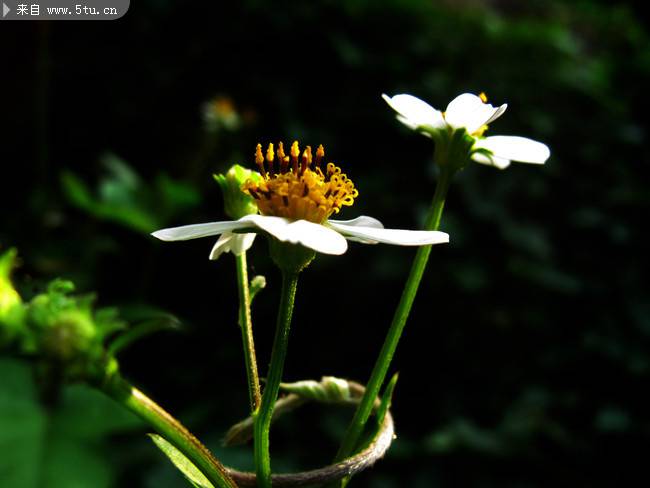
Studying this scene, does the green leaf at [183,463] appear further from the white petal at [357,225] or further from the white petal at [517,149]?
the white petal at [517,149]

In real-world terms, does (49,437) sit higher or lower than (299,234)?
lower

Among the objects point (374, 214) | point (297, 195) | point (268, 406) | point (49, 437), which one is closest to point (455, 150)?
point (297, 195)

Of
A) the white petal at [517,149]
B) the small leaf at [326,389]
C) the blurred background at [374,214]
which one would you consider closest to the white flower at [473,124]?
the white petal at [517,149]

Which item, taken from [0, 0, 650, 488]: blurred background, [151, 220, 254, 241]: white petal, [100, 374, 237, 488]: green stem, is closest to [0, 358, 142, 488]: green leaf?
[100, 374, 237, 488]: green stem

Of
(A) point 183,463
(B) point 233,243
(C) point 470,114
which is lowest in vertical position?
(A) point 183,463

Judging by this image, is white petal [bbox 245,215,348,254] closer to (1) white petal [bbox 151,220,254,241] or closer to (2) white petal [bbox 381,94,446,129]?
(1) white petal [bbox 151,220,254,241]

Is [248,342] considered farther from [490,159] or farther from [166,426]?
[490,159]

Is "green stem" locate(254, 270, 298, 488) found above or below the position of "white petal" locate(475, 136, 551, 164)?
below
